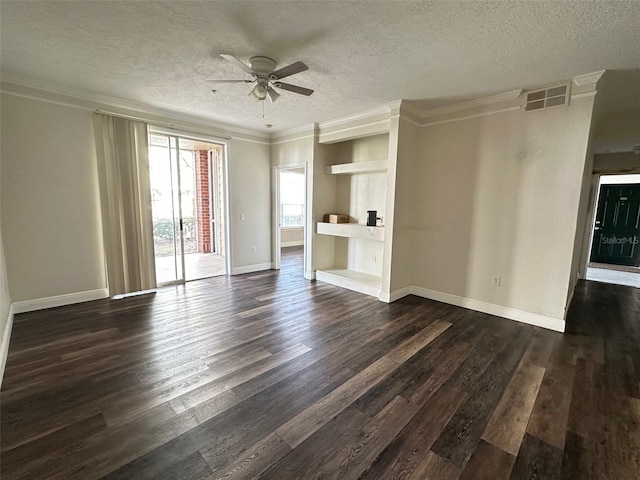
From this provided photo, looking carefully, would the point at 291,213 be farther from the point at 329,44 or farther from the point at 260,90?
the point at 329,44

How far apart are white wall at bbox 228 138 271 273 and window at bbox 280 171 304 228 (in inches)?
112

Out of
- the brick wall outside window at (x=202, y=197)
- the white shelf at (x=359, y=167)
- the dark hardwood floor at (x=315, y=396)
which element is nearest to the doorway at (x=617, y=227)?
the dark hardwood floor at (x=315, y=396)

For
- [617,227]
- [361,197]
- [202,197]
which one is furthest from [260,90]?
[617,227]

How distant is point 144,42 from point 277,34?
1.21 meters

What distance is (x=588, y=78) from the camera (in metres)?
2.95

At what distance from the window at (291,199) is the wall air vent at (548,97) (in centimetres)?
636

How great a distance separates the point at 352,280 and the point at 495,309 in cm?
209

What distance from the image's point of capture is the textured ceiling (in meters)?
2.05

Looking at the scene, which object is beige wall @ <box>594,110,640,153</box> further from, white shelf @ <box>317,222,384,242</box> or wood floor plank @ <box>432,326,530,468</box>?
wood floor plank @ <box>432,326,530,468</box>

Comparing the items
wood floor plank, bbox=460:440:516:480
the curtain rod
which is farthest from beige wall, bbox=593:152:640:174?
the curtain rod

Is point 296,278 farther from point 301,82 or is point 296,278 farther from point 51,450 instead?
point 51,450

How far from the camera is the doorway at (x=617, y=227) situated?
717 cm

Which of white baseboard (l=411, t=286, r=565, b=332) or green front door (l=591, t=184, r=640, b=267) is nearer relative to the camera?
white baseboard (l=411, t=286, r=565, b=332)

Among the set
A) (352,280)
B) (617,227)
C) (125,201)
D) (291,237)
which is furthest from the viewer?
(291,237)
